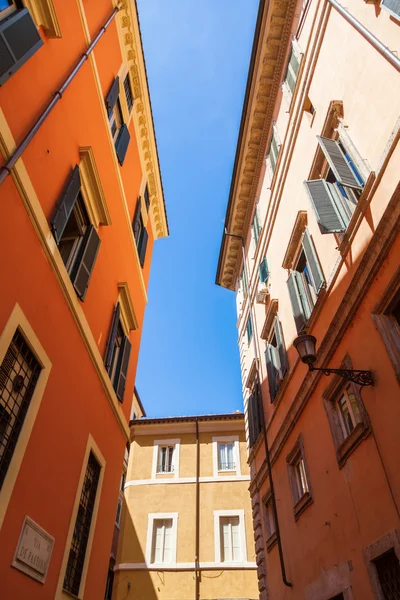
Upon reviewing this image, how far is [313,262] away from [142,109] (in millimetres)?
7466

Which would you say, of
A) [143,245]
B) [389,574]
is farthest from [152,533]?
[389,574]

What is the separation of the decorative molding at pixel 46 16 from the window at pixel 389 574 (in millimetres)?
8267

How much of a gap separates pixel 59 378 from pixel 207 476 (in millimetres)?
16075

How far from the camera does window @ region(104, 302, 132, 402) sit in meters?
8.23

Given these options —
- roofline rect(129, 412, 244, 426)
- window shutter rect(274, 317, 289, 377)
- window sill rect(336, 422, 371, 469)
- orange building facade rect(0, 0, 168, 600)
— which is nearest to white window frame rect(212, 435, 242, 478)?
roofline rect(129, 412, 244, 426)

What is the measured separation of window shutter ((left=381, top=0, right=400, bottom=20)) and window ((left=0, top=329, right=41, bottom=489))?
6505 millimetres

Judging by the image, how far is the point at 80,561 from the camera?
625 cm

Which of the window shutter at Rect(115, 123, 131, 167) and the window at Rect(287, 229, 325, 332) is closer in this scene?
the window at Rect(287, 229, 325, 332)

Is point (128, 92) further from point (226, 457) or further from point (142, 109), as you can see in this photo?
point (226, 457)

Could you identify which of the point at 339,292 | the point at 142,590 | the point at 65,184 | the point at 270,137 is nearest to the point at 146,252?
the point at 270,137

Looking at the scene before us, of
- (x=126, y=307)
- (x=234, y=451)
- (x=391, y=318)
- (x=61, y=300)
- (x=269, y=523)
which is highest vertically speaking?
(x=234, y=451)

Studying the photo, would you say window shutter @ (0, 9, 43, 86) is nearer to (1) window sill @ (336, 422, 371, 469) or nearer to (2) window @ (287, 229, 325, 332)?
(2) window @ (287, 229, 325, 332)

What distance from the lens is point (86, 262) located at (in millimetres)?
7094

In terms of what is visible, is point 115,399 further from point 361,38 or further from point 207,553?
point 207,553
